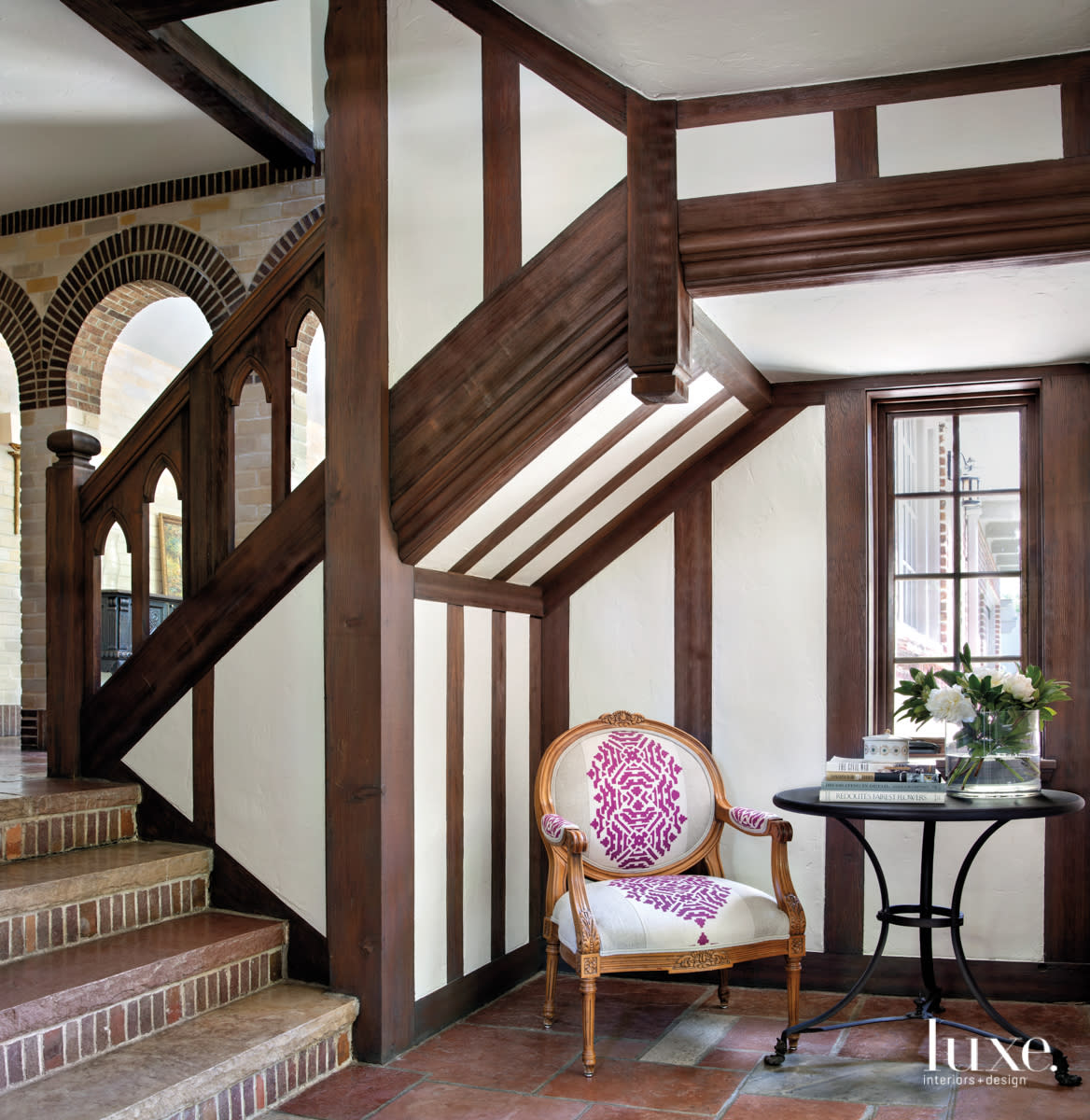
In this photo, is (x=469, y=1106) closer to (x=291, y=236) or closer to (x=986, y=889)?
(x=986, y=889)

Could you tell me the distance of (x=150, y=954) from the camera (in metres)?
3.22

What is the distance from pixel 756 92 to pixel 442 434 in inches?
49.9

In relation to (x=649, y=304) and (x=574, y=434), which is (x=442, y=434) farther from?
(x=649, y=304)

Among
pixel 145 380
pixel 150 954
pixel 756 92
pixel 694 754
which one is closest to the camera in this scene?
pixel 756 92

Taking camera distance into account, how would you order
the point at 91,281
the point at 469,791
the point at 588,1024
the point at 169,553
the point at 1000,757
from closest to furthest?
the point at 588,1024 < the point at 1000,757 < the point at 469,791 < the point at 91,281 < the point at 169,553

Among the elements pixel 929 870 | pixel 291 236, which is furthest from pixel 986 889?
pixel 291 236

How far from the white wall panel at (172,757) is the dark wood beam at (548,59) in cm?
227

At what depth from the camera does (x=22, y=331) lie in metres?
7.04

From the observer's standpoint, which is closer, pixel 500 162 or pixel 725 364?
pixel 500 162

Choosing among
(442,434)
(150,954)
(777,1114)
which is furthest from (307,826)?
(777,1114)

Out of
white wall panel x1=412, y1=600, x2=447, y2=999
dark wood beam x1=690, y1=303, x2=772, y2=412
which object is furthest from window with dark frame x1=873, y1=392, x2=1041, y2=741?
white wall panel x1=412, y1=600, x2=447, y2=999

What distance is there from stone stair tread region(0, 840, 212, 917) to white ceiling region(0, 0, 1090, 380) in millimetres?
2405

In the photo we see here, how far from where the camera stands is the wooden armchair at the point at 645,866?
Result: 3.50 metres

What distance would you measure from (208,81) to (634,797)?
12.5 ft
